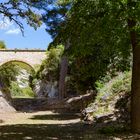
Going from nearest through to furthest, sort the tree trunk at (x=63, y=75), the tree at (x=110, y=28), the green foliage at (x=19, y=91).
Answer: the tree at (x=110, y=28) < the tree trunk at (x=63, y=75) < the green foliage at (x=19, y=91)

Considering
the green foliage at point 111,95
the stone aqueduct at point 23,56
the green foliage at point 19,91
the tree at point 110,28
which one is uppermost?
the stone aqueduct at point 23,56

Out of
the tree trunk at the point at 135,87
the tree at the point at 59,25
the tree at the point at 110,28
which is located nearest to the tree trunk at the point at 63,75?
the tree at the point at 59,25

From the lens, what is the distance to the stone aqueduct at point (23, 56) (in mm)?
56688

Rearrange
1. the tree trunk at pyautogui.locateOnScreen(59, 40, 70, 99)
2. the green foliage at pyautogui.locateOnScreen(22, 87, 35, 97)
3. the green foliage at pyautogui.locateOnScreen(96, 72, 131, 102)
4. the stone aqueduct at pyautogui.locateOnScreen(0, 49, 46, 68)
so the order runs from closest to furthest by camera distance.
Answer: the green foliage at pyautogui.locateOnScreen(96, 72, 131, 102), the tree trunk at pyautogui.locateOnScreen(59, 40, 70, 99), the stone aqueduct at pyautogui.locateOnScreen(0, 49, 46, 68), the green foliage at pyautogui.locateOnScreen(22, 87, 35, 97)

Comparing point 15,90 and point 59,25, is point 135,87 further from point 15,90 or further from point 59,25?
point 15,90

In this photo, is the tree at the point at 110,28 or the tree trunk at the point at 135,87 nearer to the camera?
the tree at the point at 110,28

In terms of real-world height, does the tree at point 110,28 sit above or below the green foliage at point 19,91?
above

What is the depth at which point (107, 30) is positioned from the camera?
1242 centimetres

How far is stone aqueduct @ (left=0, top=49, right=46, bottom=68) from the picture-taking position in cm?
5669

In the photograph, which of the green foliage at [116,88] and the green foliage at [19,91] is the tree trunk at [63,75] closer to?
the green foliage at [116,88]

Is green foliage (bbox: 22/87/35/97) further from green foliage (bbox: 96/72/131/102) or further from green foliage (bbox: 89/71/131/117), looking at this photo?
green foliage (bbox: 96/72/131/102)

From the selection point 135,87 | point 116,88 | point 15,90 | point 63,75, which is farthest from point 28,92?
point 135,87

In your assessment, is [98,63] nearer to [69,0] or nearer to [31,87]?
[69,0]

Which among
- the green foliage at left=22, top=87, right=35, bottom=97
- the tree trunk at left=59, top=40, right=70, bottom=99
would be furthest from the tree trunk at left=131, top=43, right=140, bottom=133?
the green foliage at left=22, top=87, right=35, bottom=97
